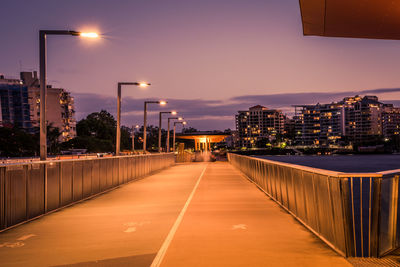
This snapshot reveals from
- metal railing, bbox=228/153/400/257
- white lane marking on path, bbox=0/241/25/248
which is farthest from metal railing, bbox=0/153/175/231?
metal railing, bbox=228/153/400/257

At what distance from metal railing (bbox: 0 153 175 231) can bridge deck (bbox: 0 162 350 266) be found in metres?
0.43

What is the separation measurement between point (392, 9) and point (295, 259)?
736 cm

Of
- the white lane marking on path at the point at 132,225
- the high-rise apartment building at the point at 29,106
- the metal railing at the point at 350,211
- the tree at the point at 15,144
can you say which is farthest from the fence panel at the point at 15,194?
the high-rise apartment building at the point at 29,106

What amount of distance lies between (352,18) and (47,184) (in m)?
9.89

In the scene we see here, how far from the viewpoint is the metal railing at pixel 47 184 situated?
10.8m

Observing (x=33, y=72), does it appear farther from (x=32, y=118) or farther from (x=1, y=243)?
(x=1, y=243)

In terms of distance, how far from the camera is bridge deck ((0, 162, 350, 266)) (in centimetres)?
736

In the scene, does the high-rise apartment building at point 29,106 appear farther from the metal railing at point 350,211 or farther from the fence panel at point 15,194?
the metal railing at point 350,211

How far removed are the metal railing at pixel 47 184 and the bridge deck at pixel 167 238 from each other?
427 millimetres

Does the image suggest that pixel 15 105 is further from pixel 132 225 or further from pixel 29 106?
pixel 132 225

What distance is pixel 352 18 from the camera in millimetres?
12336

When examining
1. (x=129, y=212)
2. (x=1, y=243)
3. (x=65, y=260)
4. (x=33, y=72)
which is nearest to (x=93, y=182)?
(x=129, y=212)

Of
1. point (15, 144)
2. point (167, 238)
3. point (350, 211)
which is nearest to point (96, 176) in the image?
point (167, 238)

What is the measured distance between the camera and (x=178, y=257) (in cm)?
743
